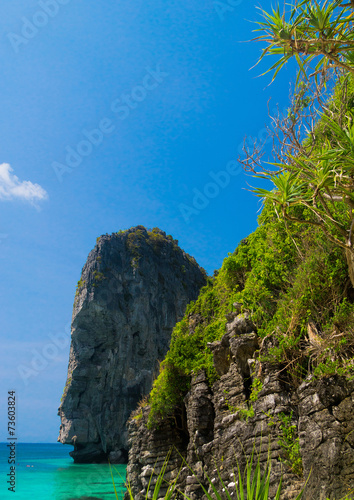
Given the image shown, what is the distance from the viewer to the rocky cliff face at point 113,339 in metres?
41.4

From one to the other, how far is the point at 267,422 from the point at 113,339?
4011 centimetres

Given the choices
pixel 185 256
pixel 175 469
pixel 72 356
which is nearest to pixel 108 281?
pixel 72 356

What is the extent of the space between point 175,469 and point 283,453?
7.43 m

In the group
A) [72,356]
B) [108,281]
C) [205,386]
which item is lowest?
[205,386]

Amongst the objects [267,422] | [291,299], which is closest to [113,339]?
[291,299]

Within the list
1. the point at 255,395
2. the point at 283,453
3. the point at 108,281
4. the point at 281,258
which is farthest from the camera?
the point at 108,281

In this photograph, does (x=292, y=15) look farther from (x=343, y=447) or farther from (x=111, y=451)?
(x=111, y=451)

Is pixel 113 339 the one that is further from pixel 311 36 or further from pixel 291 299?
pixel 311 36

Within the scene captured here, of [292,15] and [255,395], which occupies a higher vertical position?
[292,15]

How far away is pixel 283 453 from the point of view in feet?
19.3

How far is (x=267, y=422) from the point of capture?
6383 mm

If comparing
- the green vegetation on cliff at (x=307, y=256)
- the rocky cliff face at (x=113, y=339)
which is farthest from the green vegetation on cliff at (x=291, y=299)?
the rocky cliff face at (x=113, y=339)

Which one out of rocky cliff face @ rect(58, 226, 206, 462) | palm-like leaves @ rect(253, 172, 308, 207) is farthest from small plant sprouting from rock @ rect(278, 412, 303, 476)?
rocky cliff face @ rect(58, 226, 206, 462)

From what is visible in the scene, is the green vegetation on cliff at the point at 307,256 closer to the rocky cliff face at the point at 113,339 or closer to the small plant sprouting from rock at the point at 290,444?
the small plant sprouting from rock at the point at 290,444
